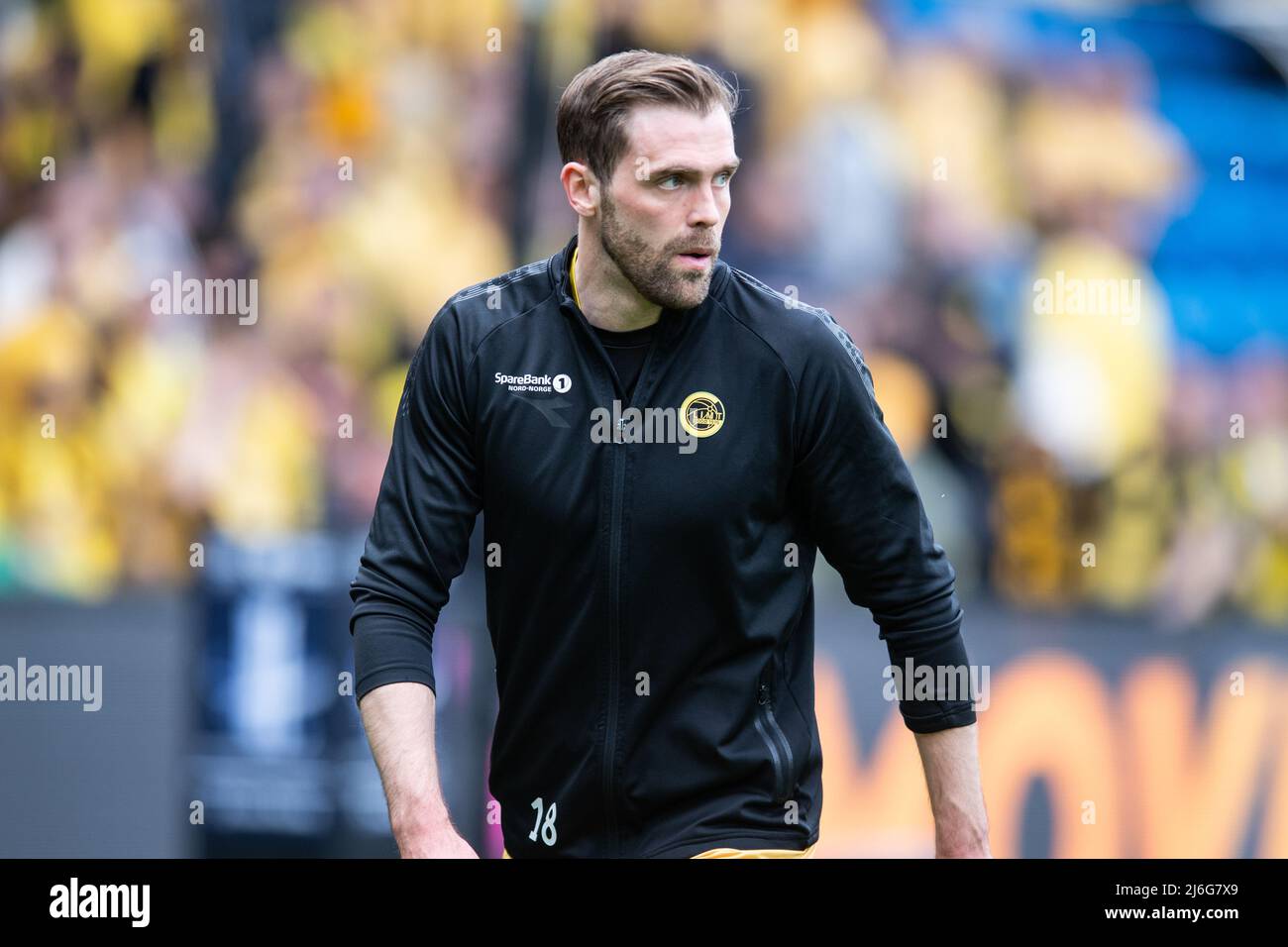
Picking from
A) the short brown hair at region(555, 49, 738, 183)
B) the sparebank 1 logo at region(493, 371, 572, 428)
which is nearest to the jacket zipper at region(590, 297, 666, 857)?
the sparebank 1 logo at region(493, 371, 572, 428)

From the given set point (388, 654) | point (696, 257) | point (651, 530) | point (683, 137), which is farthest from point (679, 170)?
point (388, 654)

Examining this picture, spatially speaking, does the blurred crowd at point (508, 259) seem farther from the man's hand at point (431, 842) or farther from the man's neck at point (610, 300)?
the man's hand at point (431, 842)

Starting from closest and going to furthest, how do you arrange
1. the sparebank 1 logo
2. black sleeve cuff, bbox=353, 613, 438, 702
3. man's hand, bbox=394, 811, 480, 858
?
man's hand, bbox=394, 811, 480, 858, black sleeve cuff, bbox=353, 613, 438, 702, the sparebank 1 logo

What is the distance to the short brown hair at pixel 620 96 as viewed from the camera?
370 cm

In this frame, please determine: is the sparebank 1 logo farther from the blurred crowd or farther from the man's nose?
the blurred crowd

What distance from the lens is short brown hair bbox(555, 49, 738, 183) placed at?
3.70m

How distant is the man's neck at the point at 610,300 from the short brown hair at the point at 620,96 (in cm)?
18

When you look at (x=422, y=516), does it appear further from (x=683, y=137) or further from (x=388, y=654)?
(x=683, y=137)

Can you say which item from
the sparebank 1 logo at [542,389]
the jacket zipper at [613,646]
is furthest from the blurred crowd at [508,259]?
the jacket zipper at [613,646]

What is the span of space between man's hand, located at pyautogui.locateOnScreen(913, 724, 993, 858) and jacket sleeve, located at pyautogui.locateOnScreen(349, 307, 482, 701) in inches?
41.8

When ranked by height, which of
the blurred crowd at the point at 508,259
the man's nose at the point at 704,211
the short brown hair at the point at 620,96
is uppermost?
the blurred crowd at the point at 508,259

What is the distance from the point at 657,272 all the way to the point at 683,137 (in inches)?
10.8

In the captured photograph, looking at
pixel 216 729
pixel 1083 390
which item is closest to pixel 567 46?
pixel 1083 390

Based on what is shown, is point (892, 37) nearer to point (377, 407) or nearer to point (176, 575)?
point (377, 407)
